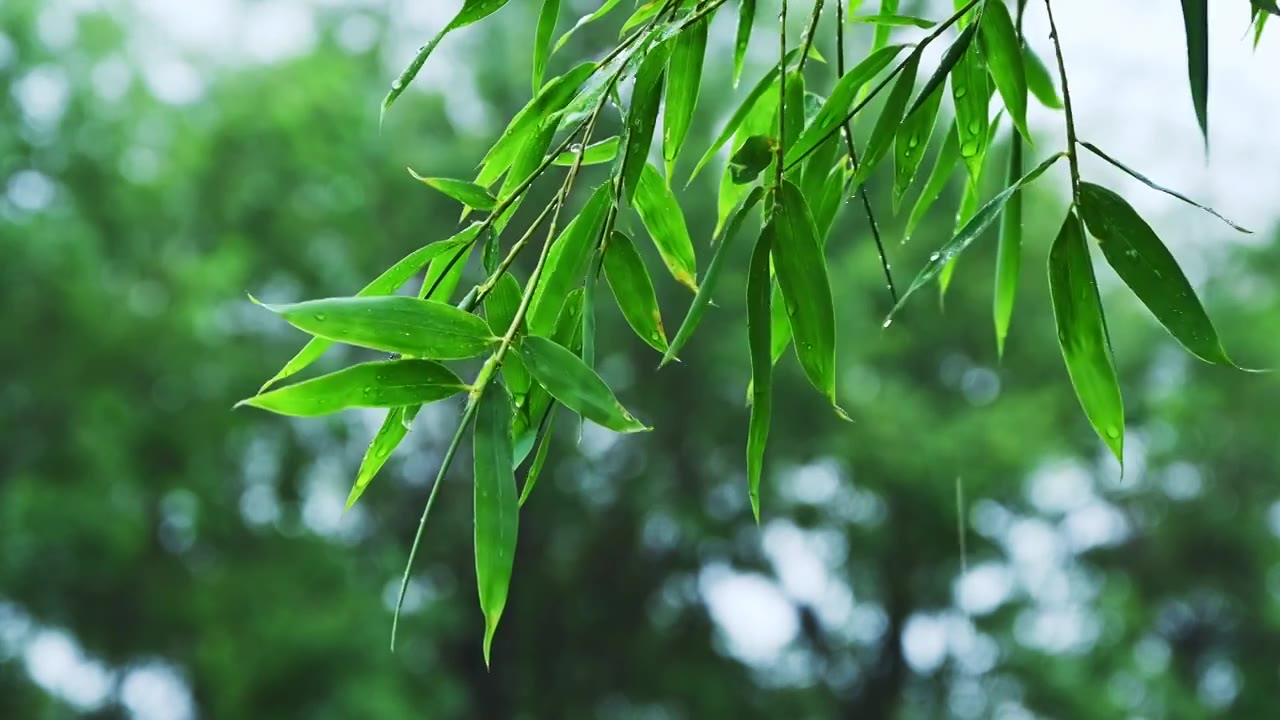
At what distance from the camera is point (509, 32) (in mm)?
7922

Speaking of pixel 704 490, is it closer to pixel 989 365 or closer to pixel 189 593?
pixel 989 365

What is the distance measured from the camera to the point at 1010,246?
39.1 inches

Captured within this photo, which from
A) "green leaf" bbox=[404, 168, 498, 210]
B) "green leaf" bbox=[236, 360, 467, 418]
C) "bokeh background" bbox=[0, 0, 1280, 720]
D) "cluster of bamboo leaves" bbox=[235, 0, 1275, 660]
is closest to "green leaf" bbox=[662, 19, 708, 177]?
"cluster of bamboo leaves" bbox=[235, 0, 1275, 660]

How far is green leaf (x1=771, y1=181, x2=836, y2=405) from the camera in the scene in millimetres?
706

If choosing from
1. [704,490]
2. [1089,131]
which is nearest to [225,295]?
[704,490]

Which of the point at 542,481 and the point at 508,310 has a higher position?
the point at 542,481

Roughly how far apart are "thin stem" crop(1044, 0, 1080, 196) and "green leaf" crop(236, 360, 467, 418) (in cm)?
35

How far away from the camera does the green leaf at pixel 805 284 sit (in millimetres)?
706

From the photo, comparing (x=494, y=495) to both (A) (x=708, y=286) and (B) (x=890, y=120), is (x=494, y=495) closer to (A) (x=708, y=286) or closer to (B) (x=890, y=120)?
(A) (x=708, y=286)

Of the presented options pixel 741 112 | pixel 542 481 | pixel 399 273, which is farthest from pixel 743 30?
pixel 542 481

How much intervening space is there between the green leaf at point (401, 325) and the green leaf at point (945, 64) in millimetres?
285

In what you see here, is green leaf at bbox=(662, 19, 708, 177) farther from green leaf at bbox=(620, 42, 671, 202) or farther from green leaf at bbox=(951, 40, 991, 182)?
green leaf at bbox=(951, 40, 991, 182)

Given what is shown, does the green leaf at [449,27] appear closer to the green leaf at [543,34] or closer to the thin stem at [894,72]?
the green leaf at [543,34]

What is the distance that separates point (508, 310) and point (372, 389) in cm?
15
